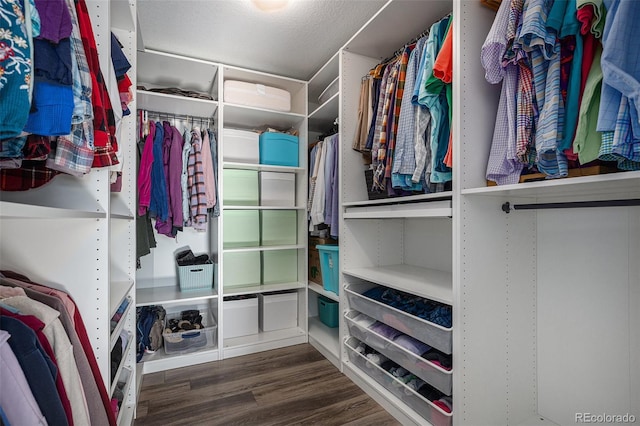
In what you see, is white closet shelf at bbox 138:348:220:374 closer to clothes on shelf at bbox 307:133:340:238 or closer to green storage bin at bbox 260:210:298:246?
green storage bin at bbox 260:210:298:246

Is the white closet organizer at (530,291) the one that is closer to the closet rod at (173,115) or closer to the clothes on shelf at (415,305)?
the clothes on shelf at (415,305)

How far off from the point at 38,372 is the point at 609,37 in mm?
1510

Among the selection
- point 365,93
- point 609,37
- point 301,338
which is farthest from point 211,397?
point 609,37

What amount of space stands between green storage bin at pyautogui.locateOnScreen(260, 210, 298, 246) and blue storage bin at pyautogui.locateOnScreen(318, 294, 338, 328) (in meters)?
0.59

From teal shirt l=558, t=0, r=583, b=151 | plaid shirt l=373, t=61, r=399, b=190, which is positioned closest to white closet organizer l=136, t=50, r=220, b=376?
plaid shirt l=373, t=61, r=399, b=190

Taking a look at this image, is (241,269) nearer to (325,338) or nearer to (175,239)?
(175,239)

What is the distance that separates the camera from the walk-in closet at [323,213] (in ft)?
2.66

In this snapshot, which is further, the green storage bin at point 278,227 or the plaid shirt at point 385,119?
the green storage bin at point 278,227

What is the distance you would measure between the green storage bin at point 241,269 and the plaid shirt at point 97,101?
150 centimetres

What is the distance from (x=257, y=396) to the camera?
182cm

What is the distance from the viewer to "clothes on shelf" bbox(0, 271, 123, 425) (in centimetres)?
57

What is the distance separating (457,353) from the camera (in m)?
1.31

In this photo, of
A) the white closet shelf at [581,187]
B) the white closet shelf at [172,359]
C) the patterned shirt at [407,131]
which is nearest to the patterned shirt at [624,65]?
the white closet shelf at [581,187]

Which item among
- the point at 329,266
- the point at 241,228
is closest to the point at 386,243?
the point at 329,266
